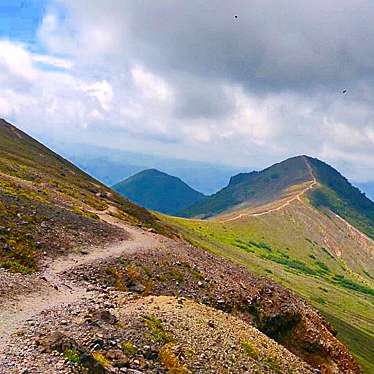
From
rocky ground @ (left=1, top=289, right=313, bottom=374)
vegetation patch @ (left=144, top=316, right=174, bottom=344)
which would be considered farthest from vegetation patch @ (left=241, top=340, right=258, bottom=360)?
vegetation patch @ (left=144, top=316, right=174, bottom=344)

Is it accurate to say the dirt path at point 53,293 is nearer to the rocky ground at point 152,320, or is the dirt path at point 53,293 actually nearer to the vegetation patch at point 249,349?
the rocky ground at point 152,320

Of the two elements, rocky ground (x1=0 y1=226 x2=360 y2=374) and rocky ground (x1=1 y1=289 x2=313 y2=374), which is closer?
rocky ground (x1=1 y1=289 x2=313 y2=374)

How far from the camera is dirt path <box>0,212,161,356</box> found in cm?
3073

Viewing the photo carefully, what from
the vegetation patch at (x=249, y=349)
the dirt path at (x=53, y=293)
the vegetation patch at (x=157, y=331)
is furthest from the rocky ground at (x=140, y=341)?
the dirt path at (x=53, y=293)

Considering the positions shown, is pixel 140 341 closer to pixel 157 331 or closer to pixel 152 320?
pixel 157 331

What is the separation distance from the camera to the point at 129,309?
125 ft

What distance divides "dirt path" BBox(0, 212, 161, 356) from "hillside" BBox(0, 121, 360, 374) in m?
0.10

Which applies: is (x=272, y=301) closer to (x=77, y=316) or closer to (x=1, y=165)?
(x=77, y=316)

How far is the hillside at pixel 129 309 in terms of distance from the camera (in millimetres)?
29141

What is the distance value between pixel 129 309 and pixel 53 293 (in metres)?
6.46

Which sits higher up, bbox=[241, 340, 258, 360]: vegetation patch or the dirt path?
the dirt path

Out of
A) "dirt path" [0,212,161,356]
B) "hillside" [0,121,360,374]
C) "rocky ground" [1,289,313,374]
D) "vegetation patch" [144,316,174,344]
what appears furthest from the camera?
"vegetation patch" [144,316,174,344]

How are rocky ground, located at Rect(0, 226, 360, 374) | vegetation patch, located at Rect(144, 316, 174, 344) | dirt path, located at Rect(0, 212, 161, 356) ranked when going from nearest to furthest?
rocky ground, located at Rect(0, 226, 360, 374), dirt path, located at Rect(0, 212, 161, 356), vegetation patch, located at Rect(144, 316, 174, 344)

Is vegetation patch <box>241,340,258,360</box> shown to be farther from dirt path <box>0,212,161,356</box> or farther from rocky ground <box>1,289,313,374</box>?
dirt path <box>0,212,161,356</box>
